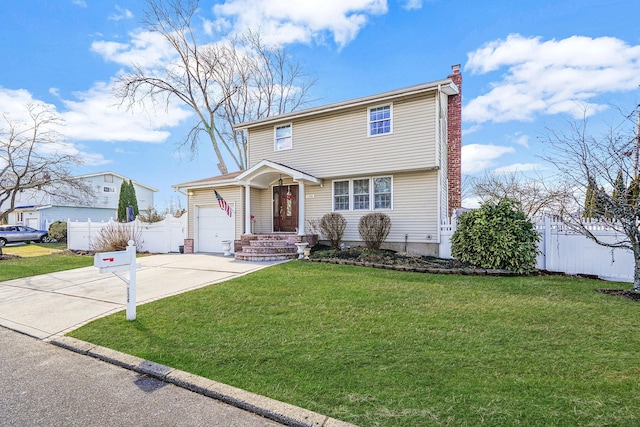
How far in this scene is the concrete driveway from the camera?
5.28m

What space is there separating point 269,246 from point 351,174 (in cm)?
399

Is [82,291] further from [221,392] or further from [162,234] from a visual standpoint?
[162,234]

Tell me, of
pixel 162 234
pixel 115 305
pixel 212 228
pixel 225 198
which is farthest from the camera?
pixel 162 234

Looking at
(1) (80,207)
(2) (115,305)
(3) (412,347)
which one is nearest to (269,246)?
(2) (115,305)

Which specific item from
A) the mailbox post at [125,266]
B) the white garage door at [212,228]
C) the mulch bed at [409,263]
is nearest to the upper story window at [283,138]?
the white garage door at [212,228]

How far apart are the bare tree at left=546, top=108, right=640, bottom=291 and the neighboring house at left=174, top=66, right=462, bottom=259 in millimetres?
4019

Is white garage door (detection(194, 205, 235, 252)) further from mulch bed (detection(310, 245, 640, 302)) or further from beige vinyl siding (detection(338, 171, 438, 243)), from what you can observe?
beige vinyl siding (detection(338, 171, 438, 243))

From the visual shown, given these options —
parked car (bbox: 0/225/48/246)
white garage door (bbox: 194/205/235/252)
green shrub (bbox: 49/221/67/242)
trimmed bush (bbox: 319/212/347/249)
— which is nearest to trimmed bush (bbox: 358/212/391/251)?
trimmed bush (bbox: 319/212/347/249)

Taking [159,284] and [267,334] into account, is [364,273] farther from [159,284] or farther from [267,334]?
[159,284]

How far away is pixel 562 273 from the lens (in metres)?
8.35

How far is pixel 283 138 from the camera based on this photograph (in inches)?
→ 553

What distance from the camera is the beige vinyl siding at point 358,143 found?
36.3 ft

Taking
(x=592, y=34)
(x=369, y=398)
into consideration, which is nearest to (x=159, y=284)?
(x=369, y=398)

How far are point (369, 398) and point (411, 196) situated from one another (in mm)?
9514
